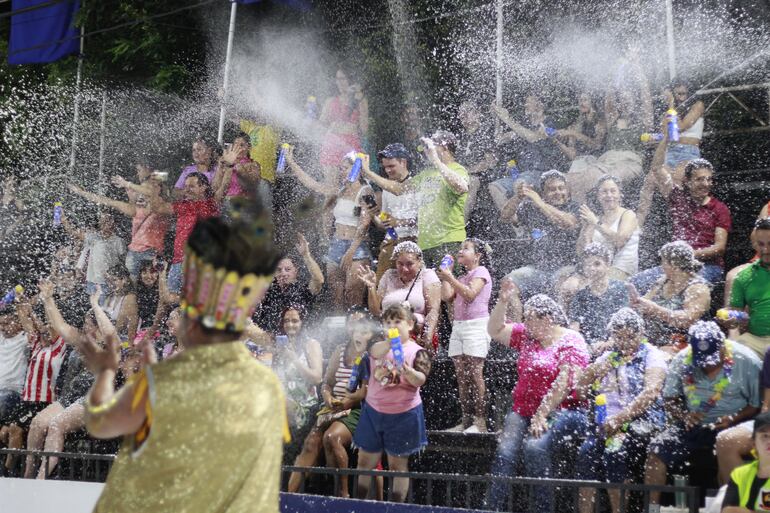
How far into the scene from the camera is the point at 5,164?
46.5 ft

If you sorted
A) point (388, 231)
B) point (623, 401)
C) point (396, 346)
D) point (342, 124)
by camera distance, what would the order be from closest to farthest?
point (623, 401), point (396, 346), point (388, 231), point (342, 124)

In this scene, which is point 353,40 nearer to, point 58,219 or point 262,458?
point 58,219

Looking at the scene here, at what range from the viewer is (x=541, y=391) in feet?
20.1

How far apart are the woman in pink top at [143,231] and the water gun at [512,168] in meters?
3.94

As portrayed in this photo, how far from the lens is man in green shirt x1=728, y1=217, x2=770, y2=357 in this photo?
5.90m

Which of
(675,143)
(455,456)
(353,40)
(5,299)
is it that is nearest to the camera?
(455,456)

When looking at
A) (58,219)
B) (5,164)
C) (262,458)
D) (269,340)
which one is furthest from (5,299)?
(262,458)

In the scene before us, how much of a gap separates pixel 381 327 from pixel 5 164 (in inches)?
358

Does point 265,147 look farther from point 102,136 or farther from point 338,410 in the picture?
point 338,410

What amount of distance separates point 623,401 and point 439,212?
2.63 metres

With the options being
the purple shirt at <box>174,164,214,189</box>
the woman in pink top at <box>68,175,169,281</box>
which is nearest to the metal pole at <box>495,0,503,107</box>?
the purple shirt at <box>174,164,214,189</box>

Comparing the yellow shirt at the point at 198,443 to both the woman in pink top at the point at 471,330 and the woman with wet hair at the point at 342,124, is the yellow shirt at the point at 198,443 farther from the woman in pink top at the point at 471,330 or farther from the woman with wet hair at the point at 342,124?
the woman with wet hair at the point at 342,124

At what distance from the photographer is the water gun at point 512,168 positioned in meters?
8.36

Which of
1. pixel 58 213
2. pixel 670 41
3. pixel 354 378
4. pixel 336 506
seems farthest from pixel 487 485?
pixel 58 213
